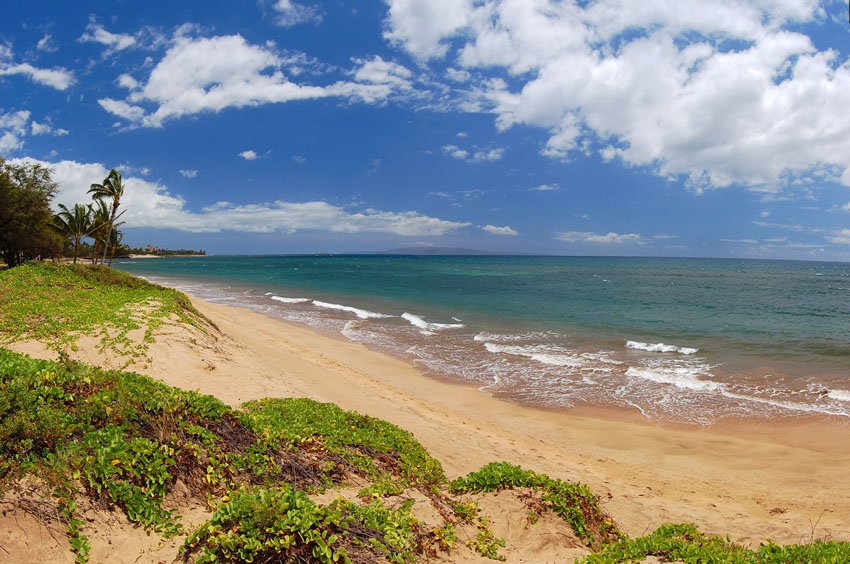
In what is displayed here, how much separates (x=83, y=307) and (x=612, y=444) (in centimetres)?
1793

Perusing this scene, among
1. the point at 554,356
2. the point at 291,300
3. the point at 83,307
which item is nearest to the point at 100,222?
the point at 291,300

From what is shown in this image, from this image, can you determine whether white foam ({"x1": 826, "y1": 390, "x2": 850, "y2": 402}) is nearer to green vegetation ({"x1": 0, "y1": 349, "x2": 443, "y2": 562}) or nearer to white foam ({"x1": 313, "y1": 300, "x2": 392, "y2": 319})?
green vegetation ({"x1": 0, "y1": 349, "x2": 443, "y2": 562})

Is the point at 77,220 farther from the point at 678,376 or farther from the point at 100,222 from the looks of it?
the point at 678,376

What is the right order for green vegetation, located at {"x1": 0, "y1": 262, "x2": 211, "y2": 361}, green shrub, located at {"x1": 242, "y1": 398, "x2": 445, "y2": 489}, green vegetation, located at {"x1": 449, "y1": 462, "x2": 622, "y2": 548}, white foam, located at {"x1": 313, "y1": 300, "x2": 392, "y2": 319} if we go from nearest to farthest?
green vegetation, located at {"x1": 449, "y1": 462, "x2": 622, "y2": 548}
green shrub, located at {"x1": 242, "y1": 398, "x2": 445, "y2": 489}
green vegetation, located at {"x1": 0, "y1": 262, "x2": 211, "y2": 361}
white foam, located at {"x1": 313, "y1": 300, "x2": 392, "y2": 319}

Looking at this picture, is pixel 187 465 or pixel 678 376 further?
pixel 678 376

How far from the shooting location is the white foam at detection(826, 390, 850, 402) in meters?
15.4

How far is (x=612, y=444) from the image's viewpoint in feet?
40.0

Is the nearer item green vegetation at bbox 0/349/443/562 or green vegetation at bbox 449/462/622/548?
green vegetation at bbox 0/349/443/562

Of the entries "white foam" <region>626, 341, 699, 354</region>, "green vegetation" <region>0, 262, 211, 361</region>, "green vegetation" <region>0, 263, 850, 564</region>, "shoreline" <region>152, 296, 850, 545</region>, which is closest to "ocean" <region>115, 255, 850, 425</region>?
"white foam" <region>626, 341, 699, 354</region>

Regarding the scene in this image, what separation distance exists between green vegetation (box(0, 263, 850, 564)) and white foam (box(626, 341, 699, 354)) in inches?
691

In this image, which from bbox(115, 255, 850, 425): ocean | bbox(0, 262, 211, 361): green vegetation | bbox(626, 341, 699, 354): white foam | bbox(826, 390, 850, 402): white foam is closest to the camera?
bbox(0, 262, 211, 361): green vegetation

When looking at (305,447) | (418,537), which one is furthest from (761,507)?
(305,447)

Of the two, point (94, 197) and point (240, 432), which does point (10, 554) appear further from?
point (94, 197)

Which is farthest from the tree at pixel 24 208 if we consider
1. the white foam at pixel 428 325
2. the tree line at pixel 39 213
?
the white foam at pixel 428 325
